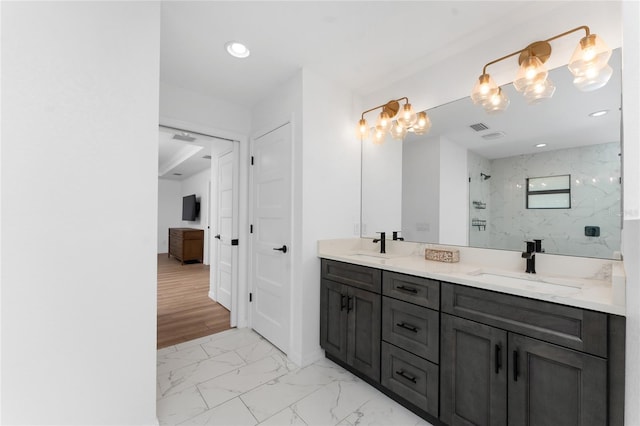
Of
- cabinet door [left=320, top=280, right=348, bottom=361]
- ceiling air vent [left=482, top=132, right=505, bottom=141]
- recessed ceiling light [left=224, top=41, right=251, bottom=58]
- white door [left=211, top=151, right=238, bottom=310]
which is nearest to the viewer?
ceiling air vent [left=482, top=132, right=505, bottom=141]

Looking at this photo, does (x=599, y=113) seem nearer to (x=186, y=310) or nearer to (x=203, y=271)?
(x=186, y=310)

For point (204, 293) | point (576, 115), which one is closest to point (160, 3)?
point (576, 115)

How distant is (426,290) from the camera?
1604mm

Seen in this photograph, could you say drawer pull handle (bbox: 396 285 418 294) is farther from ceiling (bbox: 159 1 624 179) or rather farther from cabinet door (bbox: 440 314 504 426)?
ceiling (bbox: 159 1 624 179)

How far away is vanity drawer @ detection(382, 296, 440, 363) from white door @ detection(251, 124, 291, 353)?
92cm

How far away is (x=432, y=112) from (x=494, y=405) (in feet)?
6.27

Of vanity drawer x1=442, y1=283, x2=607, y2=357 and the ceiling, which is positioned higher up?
the ceiling

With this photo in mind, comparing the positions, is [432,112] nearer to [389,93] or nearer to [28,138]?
[389,93]

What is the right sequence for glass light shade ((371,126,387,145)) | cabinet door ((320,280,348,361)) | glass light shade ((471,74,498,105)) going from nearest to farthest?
glass light shade ((471,74,498,105))
cabinet door ((320,280,348,361))
glass light shade ((371,126,387,145))

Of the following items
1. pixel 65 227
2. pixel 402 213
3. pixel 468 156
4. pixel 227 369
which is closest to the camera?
pixel 65 227

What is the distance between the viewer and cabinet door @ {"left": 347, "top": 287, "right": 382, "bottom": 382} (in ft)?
6.15

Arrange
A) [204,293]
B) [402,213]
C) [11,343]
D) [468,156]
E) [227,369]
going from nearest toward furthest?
[11,343]
[468,156]
[227,369]
[402,213]
[204,293]

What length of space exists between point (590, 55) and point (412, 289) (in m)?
1.53

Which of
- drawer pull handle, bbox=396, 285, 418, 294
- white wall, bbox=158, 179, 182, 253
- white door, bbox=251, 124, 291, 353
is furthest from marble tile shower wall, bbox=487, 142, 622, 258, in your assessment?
white wall, bbox=158, 179, 182, 253
